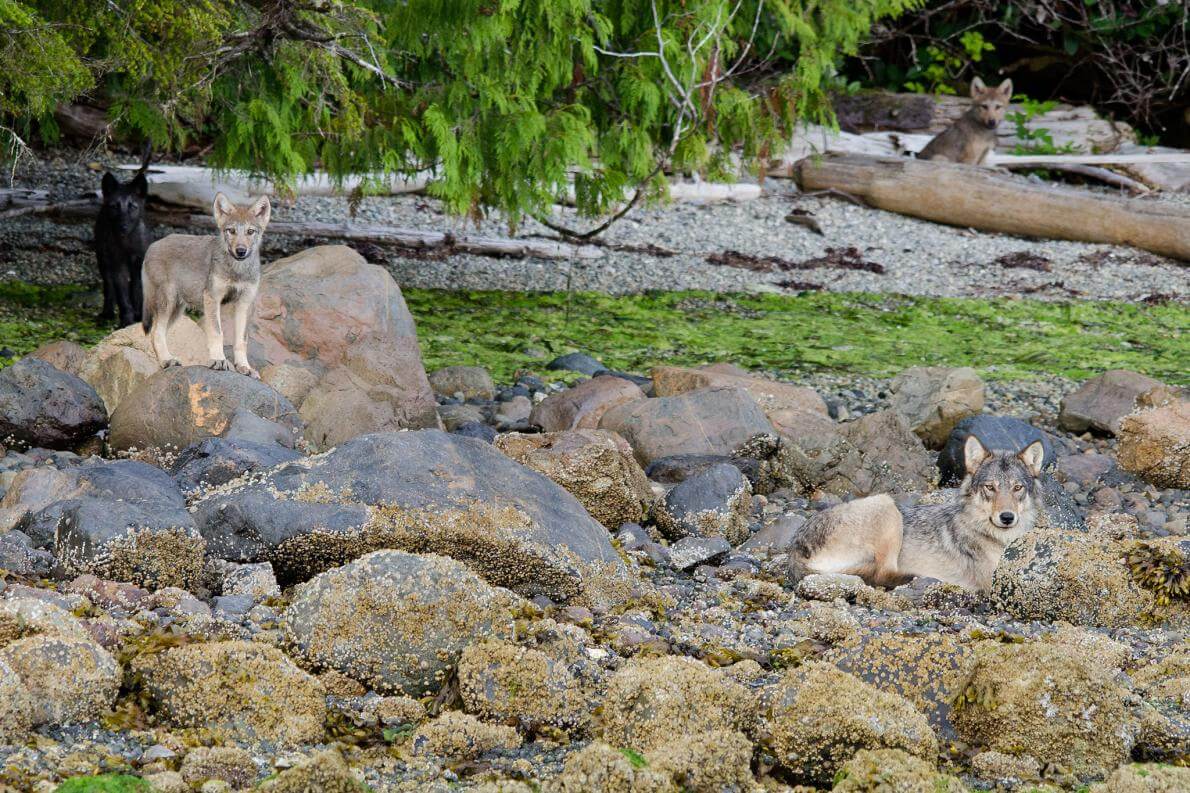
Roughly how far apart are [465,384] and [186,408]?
3.17m

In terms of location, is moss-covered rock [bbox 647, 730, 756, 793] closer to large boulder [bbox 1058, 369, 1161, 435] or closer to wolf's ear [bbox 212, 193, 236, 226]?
wolf's ear [bbox 212, 193, 236, 226]

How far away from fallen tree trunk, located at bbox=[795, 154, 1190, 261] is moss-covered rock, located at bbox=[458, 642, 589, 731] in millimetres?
15138

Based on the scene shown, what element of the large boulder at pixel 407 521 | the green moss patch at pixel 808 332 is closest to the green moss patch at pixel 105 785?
the large boulder at pixel 407 521

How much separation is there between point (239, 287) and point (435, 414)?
1627 mm

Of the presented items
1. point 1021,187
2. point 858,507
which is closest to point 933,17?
point 1021,187

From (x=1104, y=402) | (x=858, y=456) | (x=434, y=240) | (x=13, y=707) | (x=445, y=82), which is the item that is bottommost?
(x=1104, y=402)

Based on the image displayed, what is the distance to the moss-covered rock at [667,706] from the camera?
191 inches

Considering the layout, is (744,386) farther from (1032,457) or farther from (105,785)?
(105,785)

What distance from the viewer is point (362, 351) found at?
10602mm

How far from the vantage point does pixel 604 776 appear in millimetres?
4152

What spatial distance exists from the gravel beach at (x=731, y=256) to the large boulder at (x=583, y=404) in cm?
588

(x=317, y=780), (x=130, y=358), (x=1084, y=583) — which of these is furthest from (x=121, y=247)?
(x=317, y=780)

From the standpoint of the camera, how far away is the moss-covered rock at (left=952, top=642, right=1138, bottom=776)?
481cm

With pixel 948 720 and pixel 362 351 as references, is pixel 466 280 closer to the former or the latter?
pixel 362 351
